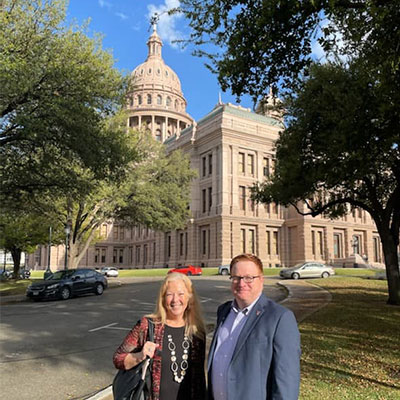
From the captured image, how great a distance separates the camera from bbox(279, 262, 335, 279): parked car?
34031mm

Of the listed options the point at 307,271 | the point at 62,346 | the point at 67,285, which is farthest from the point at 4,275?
the point at 62,346

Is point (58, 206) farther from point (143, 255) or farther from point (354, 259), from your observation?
point (143, 255)

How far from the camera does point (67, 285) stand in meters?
21.5

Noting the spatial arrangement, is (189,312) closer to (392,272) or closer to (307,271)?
(392,272)

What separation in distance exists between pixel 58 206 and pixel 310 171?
20.2 meters

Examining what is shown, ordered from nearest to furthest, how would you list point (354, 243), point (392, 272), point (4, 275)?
point (392, 272) → point (4, 275) → point (354, 243)

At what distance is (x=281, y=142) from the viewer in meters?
17.5

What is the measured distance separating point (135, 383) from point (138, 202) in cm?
2927

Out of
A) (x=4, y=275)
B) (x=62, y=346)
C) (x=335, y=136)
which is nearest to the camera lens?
(x=62, y=346)

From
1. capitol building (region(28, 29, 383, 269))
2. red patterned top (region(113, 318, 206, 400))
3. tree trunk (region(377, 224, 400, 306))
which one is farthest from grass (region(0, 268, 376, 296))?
red patterned top (region(113, 318, 206, 400))

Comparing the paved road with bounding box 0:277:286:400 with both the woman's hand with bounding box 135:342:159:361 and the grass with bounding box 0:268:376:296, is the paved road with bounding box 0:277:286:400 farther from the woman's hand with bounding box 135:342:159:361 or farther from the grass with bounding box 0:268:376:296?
the grass with bounding box 0:268:376:296

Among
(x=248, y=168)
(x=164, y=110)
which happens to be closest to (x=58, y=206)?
(x=248, y=168)

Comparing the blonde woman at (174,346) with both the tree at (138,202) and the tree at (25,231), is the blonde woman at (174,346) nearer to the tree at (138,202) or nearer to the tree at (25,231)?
the tree at (138,202)

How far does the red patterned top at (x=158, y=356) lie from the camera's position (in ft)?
9.67
